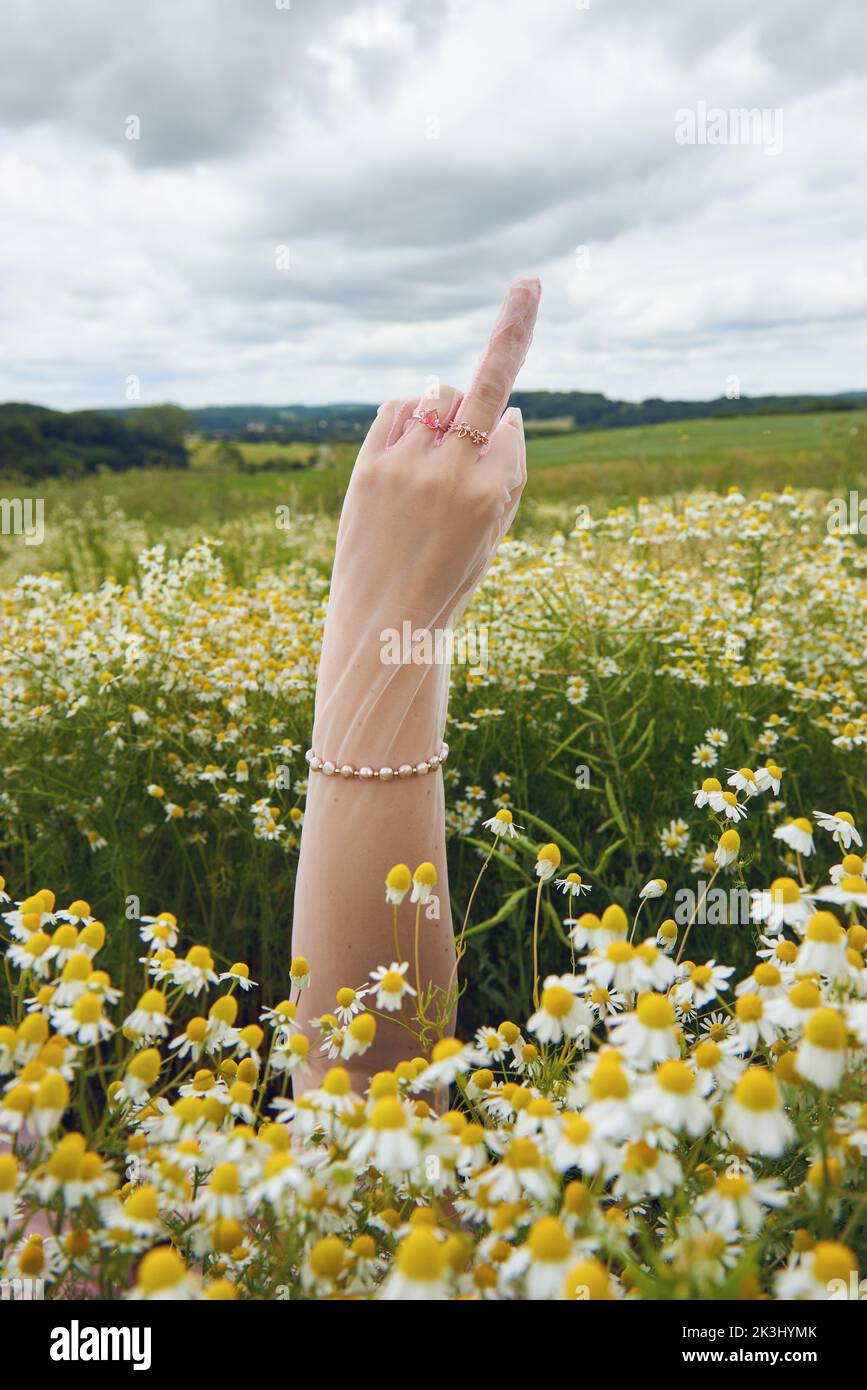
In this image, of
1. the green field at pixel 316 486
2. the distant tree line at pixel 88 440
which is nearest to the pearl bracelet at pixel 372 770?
the green field at pixel 316 486

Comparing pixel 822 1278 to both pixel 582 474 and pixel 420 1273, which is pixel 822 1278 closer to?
pixel 420 1273

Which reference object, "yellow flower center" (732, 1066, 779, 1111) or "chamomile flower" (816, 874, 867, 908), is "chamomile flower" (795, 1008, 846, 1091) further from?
"chamomile flower" (816, 874, 867, 908)

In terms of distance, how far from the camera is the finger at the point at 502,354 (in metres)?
1.71

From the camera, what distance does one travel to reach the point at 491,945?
105 inches

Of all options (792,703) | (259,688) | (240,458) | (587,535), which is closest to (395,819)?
(259,688)

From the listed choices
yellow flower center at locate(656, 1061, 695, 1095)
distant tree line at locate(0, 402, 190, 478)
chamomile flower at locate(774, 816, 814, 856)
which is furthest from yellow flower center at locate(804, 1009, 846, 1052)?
distant tree line at locate(0, 402, 190, 478)

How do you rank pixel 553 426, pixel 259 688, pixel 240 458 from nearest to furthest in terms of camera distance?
pixel 259 688, pixel 240 458, pixel 553 426


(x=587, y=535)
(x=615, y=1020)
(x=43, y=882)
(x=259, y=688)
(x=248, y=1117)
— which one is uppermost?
(x=587, y=535)

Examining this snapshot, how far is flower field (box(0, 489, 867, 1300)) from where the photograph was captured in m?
0.95

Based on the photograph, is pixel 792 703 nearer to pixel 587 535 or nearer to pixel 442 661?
pixel 587 535

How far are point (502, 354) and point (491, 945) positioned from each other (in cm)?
158

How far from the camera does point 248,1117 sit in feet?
3.59

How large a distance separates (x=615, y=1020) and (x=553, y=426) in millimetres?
9980

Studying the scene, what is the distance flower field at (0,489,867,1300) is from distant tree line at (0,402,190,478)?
16.2ft
